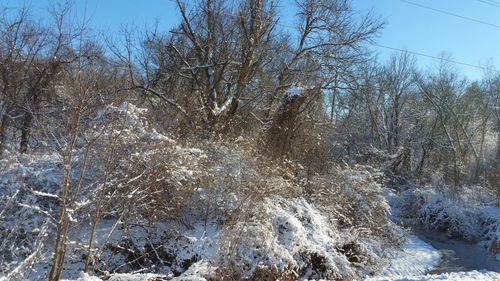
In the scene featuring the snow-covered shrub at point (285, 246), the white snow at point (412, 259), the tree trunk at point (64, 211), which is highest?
the tree trunk at point (64, 211)

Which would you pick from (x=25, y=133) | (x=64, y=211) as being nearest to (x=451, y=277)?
(x=64, y=211)

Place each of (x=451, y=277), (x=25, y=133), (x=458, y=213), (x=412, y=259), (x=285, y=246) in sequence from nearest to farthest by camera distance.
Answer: (x=451, y=277) → (x=285, y=246) → (x=25, y=133) → (x=412, y=259) → (x=458, y=213)

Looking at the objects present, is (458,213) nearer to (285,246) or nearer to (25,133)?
(285,246)

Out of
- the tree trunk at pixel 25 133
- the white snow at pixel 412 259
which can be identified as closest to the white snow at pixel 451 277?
the white snow at pixel 412 259

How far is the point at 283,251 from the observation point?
700 cm

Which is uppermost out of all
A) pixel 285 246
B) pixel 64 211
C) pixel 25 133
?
pixel 25 133

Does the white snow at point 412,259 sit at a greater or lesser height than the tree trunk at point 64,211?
lesser

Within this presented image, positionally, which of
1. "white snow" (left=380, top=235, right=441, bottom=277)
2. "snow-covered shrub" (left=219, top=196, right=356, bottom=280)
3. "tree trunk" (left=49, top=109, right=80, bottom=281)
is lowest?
"white snow" (left=380, top=235, right=441, bottom=277)

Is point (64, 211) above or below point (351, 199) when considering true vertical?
below

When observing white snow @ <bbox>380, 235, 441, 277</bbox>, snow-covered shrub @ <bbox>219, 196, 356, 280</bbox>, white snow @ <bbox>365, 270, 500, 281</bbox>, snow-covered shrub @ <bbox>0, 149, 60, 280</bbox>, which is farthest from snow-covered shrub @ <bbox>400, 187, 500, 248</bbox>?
snow-covered shrub @ <bbox>0, 149, 60, 280</bbox>

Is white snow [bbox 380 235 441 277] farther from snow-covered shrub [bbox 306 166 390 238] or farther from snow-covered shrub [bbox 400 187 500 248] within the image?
snow-covered shrub [bbox 400 187 500 248]

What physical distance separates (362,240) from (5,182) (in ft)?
25.1

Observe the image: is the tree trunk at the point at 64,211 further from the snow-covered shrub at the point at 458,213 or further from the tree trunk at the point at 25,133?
the snow-covered shrub at the point at 458,213

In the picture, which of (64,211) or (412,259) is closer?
(64,211)
